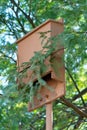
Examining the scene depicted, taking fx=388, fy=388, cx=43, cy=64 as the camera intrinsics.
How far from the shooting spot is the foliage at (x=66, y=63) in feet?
14.1

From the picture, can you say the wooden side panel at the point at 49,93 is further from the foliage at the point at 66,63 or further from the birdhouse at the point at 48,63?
the foliage at the point at 66,63

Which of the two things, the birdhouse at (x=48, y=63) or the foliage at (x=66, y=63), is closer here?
the birdhouse at (x=48, y=63)

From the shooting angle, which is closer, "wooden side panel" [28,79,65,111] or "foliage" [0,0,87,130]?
"wooden side panel" [28,79,65,111]

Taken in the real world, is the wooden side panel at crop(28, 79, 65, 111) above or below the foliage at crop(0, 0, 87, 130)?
below

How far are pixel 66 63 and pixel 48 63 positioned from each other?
956mm

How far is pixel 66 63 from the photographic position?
3957 millimetres

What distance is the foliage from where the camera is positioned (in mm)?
4297

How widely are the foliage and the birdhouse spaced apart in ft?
1.73

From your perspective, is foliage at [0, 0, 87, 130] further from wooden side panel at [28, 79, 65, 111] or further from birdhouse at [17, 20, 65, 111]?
wooden side panel at [28, 79, 65, 111]

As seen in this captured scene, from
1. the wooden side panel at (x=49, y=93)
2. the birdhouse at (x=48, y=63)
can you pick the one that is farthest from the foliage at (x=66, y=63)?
the wooden side panel at (x=49, y=93)

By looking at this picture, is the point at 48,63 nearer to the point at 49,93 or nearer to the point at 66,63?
the point at 49,93

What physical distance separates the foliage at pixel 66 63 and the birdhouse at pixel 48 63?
20.8 inches

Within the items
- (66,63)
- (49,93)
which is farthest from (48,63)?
(66,63)

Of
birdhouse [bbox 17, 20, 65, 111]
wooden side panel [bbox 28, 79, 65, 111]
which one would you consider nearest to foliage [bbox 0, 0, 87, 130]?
birdhouse [bbox 17, 20, 65, 111]
